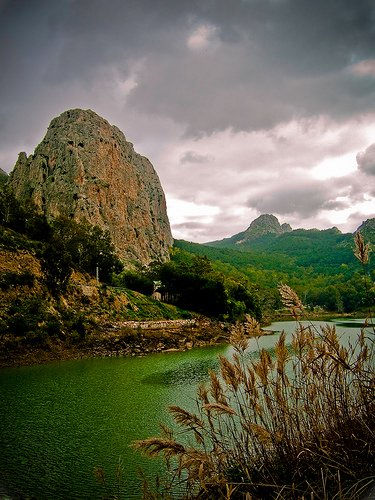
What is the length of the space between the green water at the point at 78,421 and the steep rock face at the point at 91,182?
8212 centimetres

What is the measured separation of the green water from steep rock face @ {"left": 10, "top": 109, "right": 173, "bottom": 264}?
82.1 metres

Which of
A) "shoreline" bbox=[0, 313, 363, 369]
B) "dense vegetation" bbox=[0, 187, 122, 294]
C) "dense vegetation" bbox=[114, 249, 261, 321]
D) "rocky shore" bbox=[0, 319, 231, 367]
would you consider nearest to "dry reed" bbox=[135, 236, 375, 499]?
"shoreline" bbox=[0, 313, 363, 369]

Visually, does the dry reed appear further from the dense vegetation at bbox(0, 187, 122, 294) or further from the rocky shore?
the dense vegetation at bbox(0, 187, 122, 294)

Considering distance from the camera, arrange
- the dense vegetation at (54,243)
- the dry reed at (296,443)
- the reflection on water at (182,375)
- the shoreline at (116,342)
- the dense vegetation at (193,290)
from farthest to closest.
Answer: the dense vegetation at (193,290), the dense vegetation at (54,243), the shoreline at (116,342), the reflection on water at (182,375), the dry reed at (296,443)

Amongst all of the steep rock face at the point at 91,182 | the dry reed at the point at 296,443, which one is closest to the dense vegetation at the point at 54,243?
the dry reed at the point at 296,443

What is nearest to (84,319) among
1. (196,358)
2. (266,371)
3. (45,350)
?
(45,350)

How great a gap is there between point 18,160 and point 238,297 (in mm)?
96203

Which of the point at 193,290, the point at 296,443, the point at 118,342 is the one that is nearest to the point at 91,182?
Answer: the point at 193,290

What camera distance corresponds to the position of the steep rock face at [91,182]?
336ft

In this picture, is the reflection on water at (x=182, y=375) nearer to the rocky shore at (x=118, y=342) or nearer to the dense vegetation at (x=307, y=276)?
the rocky shore at (x=118, y=342)

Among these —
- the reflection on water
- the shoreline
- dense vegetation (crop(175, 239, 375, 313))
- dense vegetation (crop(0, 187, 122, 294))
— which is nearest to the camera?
the reflection on water

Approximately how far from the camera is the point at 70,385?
A: 17.4 meters

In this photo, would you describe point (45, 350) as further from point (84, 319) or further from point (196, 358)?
point (196, 358)

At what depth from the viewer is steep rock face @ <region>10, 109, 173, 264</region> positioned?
10231cm
